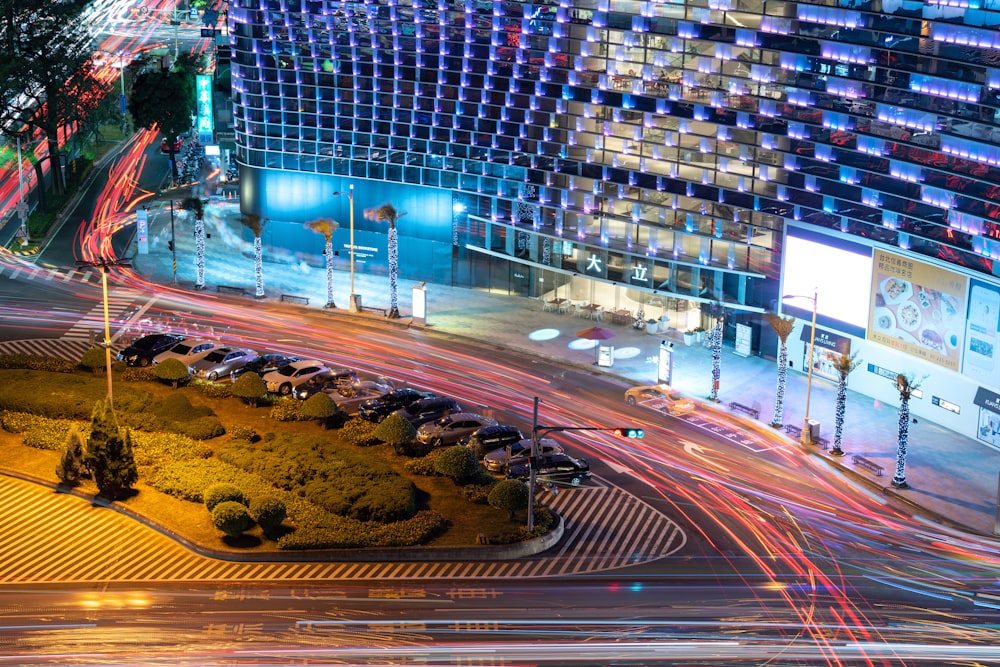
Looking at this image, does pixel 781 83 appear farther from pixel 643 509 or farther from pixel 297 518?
pixel 297 518

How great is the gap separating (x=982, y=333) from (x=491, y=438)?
2967 cm

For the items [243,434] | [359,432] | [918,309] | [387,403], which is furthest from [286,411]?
[918,309]

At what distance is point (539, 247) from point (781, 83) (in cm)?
2484

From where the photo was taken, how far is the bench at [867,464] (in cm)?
7712

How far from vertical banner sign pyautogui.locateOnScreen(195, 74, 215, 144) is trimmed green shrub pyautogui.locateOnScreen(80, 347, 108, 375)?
2069 inches

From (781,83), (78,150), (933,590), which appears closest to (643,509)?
(933,590)

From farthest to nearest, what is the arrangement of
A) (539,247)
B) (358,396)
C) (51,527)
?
(539,247) < (358,396) < (51,527)

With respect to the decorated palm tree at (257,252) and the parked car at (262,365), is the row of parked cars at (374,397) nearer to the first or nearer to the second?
the parked car at (262,365)

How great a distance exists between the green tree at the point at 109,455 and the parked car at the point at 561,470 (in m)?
20.3

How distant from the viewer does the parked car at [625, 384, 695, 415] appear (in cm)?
8600

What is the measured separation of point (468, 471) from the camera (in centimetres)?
7350

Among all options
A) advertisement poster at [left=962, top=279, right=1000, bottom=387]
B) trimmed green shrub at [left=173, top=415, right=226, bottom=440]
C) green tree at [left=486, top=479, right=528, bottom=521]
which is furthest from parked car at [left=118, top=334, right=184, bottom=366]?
advertisement poster at [left=962, top=279, right=1000, bottom=387]

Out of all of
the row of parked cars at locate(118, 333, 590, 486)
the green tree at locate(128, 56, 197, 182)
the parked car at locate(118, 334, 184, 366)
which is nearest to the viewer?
the row of parked cars at locate(118, 333, 590, 486)

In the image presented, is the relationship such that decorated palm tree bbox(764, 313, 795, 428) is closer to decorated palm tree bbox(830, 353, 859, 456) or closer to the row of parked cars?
decorated palm tree bbox(830, 353, 859, 456)
